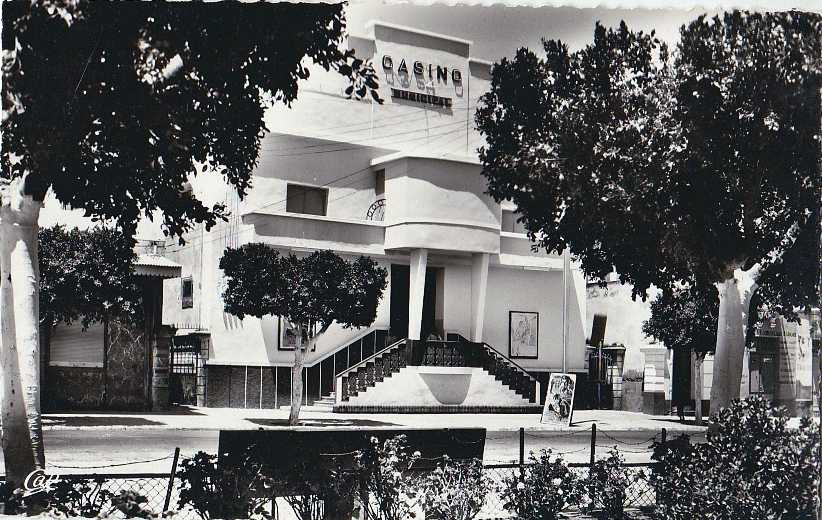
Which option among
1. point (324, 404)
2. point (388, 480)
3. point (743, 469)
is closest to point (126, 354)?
point (324, 404)

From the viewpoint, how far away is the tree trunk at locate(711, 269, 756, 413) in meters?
7.10

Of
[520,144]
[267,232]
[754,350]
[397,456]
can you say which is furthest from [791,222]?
[267,232]

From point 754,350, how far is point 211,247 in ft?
13.1

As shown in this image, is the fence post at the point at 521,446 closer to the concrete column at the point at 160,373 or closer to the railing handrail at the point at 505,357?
the railing handrail at the point at 505,357

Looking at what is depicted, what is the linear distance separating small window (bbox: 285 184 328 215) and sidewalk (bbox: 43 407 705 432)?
4.38ft

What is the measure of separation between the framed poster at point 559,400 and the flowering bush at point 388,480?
1146 millimetres

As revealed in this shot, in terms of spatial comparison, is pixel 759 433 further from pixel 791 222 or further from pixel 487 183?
pixel 487 183

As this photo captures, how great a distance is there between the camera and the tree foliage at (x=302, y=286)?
638 cm

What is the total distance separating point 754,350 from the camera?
7.12m

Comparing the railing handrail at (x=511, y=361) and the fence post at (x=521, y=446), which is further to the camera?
the railing handrail at (x=511, y=361)

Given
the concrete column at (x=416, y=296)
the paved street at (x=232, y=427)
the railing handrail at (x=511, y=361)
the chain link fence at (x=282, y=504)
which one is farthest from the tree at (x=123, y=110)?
the railing handrail at (x=511, y=361)

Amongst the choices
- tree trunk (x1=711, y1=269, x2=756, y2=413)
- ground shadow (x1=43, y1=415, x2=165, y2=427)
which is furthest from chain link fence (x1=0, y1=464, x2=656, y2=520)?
tree trunk (x1=711, y1=269, x2=756, y2=413)

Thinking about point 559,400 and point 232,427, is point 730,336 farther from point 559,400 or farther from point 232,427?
point 232,427

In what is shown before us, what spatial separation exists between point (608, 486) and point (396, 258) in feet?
7.10
